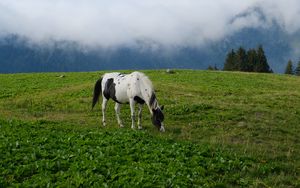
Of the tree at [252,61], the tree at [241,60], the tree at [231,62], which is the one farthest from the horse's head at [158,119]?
the tree at [231,62]

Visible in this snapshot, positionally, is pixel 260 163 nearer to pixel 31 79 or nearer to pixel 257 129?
pixel 257 129

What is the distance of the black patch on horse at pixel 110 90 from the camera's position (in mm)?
27452

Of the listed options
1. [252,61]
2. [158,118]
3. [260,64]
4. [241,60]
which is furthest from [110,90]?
[241,60]

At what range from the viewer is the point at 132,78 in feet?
85.9

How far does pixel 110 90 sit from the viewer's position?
2784 centimetres

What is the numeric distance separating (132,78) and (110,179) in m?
11.3

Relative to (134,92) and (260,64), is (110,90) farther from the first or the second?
(260,64)

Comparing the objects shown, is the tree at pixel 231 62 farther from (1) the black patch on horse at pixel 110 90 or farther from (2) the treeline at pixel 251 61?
(1) the black patch on horse at pixel 110 90

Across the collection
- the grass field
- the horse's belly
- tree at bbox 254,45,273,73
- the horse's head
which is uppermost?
tree at bbox 254,45,273,73

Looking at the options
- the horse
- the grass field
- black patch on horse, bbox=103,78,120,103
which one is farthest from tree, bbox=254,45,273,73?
the horse

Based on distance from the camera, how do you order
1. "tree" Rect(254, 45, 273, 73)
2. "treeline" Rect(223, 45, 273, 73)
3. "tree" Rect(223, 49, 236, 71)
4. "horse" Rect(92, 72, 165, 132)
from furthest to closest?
"tree" Rect(223, 49, 236, 71) → "treeline" Rect(223, 45, 273, 73) → "tree" Rect(254, 45, 273, 73) → "horse" Rect(92, 72, 165, 132)

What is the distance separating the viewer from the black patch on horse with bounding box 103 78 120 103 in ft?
90.1

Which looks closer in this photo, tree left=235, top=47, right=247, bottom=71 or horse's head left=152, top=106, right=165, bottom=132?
horse's head left=152, top=106, right=165, bottom=132

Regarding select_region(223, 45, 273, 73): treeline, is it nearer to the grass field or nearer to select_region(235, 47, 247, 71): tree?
select_region(235, 47, 247, 71): tree
